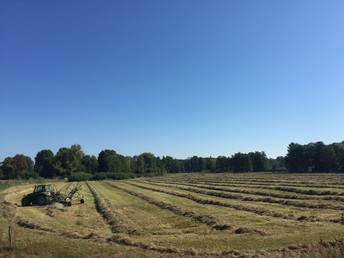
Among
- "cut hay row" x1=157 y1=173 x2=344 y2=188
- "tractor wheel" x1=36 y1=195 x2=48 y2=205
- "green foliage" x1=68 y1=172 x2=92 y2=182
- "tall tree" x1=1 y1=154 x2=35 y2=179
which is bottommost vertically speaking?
"tractor wheel" x1=36 y1=195 x2=48 y2=205

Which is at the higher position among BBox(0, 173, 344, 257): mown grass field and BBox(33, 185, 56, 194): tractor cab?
BBox(33, 185, 56, 194): tractor cab

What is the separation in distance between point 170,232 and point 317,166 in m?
125

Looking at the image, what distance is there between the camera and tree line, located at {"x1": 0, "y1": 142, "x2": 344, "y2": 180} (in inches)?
5118

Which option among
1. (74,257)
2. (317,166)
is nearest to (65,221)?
(74,257)

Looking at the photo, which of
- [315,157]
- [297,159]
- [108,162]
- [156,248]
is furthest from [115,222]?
[108,162]

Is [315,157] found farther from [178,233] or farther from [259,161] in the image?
[178,233]

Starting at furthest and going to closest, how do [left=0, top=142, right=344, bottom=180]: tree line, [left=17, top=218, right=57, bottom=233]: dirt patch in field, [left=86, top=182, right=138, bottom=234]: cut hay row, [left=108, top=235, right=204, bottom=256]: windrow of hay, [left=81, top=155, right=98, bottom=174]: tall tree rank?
[left=81, top=155, right=98, bottom=174]: tall tree
[left=0, top=142, right=344, bottom=180]: tree line
[left=17, top=218, right=57, bottom=233]: dirt patch in field
[left=86, top=182, right=138, bottom=234]: cut hay row
[left=108, top=235, right=204, bottom=256]: windrow of hay

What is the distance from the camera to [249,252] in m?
15.1

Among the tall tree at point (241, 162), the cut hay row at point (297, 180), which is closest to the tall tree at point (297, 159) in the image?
the tall tree at point (241, 162)

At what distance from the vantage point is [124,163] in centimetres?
16888

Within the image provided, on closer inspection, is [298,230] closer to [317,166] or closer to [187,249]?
[187,249]

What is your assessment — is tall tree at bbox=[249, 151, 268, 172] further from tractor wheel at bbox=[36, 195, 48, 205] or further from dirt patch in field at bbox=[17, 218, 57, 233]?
dirt patch in field at bbox=[17, 218, 57, 233]

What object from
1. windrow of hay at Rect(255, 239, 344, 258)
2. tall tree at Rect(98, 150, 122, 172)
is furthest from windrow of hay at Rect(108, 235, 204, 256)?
tall tree at Rect(98, 150, 122, 172)

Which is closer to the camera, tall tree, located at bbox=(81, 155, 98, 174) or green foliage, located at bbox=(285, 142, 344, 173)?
green foliage, located at bbox=(285, 142, 344, 173)
